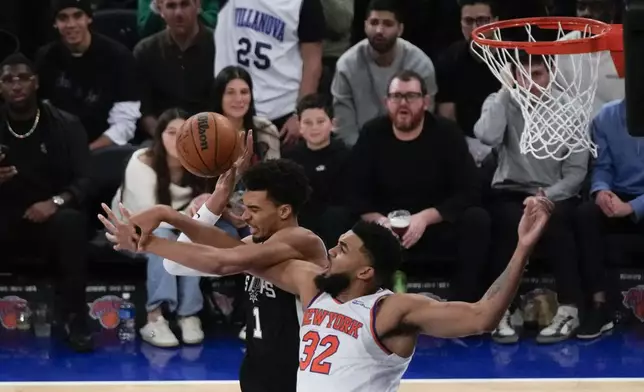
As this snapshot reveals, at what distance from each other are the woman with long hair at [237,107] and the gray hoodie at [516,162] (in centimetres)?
140

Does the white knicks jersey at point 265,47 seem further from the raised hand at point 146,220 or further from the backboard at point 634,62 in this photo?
the backboard at point 634,62

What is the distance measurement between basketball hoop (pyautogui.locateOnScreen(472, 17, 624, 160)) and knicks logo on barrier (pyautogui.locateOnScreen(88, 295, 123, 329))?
9.89 ft

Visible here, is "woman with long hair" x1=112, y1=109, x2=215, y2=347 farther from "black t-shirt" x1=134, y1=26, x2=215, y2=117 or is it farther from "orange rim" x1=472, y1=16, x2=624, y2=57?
"orange rim" x1=472, y1=16, x2=624, y2=57

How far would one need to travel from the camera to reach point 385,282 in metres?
4.55

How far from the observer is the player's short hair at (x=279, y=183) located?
4746mm

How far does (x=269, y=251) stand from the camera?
4648 mm

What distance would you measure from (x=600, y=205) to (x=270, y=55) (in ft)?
8.01

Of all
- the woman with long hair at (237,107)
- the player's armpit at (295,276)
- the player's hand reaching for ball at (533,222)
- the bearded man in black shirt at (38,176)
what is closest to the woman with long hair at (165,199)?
the woman with long hair at (237,107)

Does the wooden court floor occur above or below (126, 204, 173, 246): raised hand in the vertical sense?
below

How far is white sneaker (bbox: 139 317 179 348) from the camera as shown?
24.7 feet

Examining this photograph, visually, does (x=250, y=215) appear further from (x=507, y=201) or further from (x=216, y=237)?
(x=507, y=201)

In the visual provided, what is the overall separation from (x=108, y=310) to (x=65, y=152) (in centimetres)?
106

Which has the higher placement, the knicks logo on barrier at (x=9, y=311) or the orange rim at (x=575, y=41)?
the orange rim at (x=575, y=41)

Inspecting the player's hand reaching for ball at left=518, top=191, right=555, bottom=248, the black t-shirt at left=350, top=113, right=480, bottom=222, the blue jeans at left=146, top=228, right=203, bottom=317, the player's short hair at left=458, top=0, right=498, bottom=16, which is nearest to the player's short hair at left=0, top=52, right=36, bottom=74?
the blue jeans at left=146, top=228, right=203, bottom=317
